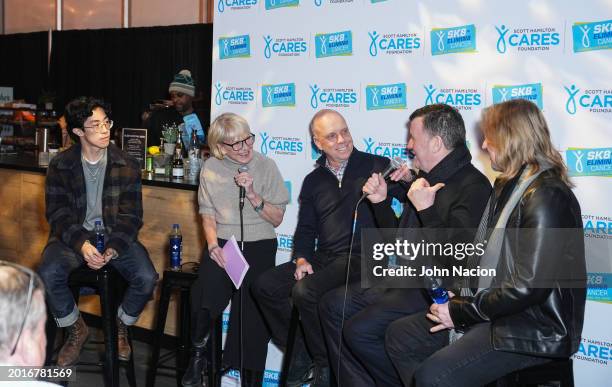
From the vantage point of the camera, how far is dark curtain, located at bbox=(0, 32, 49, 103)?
1073 centimetres

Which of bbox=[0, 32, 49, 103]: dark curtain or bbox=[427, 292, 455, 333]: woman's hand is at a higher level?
bbox=[0, 32, 49, 103]: dark curtain

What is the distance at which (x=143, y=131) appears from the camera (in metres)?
5.06

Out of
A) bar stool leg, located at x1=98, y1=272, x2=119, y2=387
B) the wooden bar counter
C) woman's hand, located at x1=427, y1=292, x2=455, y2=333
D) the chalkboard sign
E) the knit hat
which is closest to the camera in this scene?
woman's hand, located at x1=427, y1=292, x2=455, y2=333

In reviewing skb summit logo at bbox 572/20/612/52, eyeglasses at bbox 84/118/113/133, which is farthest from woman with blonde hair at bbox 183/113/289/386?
skb summit logo at bbox 572/20/612/52

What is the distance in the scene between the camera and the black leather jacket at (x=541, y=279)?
2330 millimetres

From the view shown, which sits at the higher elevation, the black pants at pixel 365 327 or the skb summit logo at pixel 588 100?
the skb summit logo at pixel 588 100

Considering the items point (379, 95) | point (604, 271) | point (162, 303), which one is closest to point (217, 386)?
point (162, 303)

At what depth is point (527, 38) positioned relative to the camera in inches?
116

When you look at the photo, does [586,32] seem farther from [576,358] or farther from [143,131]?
[143,131]

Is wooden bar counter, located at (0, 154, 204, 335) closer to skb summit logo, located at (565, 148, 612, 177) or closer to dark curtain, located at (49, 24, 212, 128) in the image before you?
skb summit logo, located at (565, 148, 612, 177)

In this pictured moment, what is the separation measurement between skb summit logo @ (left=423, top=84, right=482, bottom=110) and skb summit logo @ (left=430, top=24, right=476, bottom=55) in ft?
0.54

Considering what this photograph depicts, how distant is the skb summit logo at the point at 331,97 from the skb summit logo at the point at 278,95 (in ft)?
0.41

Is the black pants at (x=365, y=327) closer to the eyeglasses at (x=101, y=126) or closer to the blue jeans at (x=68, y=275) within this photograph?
the blue jeans at (x=68, y=275)
